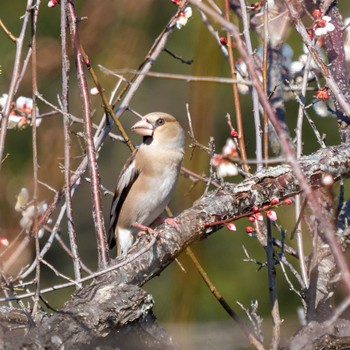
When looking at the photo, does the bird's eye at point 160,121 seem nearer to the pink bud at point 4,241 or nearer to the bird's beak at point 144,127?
the bird's beak at point 144,127

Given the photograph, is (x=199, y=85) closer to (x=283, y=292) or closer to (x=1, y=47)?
(x=1, y=47)

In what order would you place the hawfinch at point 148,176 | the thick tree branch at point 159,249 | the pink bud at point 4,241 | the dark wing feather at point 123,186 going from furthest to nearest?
1. the dark wing feather at point 123,186
2. the hawfinch at point 148,176
3. the pink bud at point 4,241
4. the thick tree branch at point 159,249

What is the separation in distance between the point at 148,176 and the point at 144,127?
22 centimetres

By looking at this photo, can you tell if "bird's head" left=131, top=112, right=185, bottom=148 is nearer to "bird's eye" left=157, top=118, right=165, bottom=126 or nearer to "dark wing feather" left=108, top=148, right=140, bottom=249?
"bird's eye" left=157, top=118, right=165, bottom=126

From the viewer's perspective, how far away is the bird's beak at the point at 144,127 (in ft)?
11.8

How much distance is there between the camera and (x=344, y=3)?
8.45 m

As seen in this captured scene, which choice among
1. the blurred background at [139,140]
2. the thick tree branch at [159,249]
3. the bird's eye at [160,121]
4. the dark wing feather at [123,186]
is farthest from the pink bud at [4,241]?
the bird's eye at [160,121]

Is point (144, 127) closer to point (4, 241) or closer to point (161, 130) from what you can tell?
point (161, 130)

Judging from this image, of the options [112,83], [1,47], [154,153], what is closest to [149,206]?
[154,153]

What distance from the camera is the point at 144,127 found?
3.62m

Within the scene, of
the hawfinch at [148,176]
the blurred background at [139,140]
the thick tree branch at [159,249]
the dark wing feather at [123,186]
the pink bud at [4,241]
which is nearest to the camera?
the thick tree branch at [159,249]

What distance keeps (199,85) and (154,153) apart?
231 cm

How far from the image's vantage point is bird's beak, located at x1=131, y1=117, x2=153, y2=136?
11.8ft

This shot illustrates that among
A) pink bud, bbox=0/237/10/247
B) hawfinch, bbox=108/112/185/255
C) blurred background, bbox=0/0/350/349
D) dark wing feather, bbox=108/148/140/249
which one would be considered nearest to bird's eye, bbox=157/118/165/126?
hawfinch, bbox=108/112/185/255
